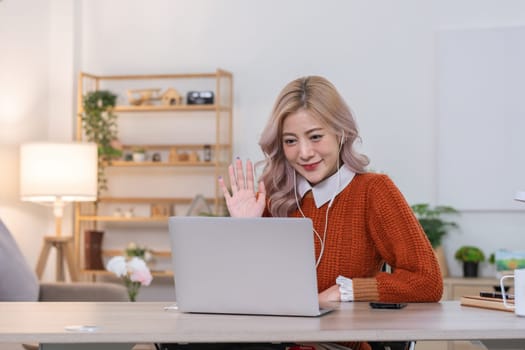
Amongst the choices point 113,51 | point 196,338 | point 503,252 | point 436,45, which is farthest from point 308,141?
point 113,51

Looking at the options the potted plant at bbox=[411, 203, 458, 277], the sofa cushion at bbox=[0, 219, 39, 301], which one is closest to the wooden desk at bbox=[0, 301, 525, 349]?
the sofa cushion at bbox=[0, 219, 39, 301]

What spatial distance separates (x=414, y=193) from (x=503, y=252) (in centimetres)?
73

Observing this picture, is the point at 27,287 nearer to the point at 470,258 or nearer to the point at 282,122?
the point at 282,122

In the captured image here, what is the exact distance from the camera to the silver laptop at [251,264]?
204cm

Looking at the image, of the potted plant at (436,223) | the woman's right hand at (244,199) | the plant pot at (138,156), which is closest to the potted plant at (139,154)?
the plant pot at (138,156)

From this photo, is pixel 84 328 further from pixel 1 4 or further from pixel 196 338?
pixel 1 4

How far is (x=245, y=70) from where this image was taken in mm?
6320

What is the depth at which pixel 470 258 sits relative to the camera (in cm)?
574

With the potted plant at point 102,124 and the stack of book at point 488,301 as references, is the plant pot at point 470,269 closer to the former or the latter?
the potted plant at point 102,124

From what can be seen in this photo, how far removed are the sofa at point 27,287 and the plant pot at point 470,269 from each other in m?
2.30

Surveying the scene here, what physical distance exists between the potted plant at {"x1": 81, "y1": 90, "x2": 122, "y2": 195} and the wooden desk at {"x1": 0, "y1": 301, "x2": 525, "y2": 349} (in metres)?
4.13

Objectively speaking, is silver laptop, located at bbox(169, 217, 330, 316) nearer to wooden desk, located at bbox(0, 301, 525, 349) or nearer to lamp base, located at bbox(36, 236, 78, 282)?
wooden desk, located at bbox(0, 301, 525, 349)

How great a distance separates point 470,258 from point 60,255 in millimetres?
2608

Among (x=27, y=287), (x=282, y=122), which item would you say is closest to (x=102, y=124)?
(x=27, y=287)
